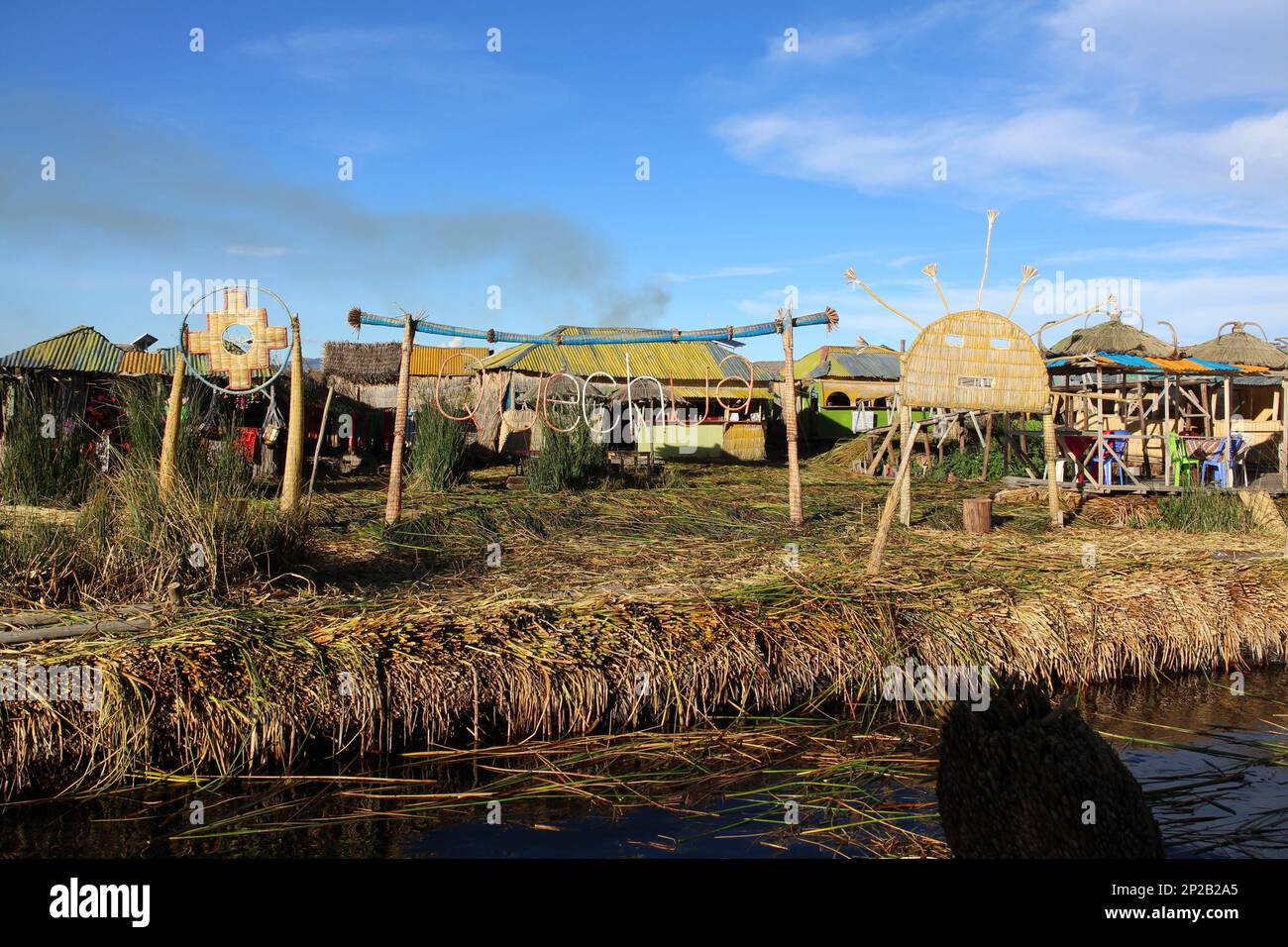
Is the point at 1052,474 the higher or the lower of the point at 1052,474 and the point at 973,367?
the lower

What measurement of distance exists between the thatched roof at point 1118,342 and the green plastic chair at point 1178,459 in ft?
6.28

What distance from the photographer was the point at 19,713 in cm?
484

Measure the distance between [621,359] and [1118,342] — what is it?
41.7 feet

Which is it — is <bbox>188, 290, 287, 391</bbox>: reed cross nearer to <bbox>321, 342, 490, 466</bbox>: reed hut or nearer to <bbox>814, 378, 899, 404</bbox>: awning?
<bbox>321, 342, 490, 466</bbox>: reed hut

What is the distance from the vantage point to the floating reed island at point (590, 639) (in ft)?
16.8

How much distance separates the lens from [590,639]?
5977mm

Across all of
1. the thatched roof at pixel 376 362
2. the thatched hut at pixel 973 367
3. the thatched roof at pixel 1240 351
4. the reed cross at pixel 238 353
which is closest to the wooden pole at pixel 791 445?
the thatched hut at pixel 973 367

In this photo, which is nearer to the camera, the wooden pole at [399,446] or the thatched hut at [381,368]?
the wooden pole at [399,446]

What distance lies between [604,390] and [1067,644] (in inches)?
568

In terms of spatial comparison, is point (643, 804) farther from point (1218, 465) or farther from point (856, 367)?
point (856, 367)

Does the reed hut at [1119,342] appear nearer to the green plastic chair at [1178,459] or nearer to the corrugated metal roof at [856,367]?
the green plastic chair at [1178,459]

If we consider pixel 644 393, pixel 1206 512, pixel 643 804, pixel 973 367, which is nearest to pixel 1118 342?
pixel 1206 512

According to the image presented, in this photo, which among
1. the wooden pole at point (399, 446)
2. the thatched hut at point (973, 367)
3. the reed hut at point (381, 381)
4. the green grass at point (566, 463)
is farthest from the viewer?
the reed hut at point (381, 381)

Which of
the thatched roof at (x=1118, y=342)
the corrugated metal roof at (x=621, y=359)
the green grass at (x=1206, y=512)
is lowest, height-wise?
the green grass at (x=1206, y=512)
